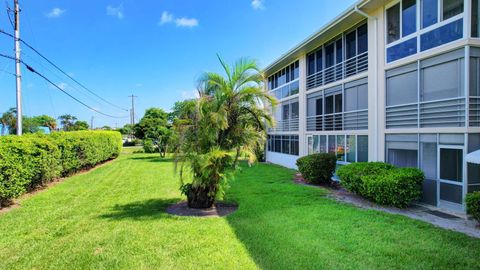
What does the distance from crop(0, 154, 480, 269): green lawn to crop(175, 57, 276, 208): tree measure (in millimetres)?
1122

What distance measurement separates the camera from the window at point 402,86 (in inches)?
345

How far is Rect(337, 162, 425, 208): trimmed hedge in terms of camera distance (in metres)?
7.62

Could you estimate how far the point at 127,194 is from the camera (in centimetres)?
1001

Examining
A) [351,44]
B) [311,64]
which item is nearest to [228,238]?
[351,44]

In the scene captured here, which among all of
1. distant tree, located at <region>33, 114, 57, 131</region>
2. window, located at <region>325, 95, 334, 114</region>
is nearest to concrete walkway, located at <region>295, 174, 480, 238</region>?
window, located at <region>325, 95, 334, 114</region>

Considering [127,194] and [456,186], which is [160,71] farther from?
[456,186]

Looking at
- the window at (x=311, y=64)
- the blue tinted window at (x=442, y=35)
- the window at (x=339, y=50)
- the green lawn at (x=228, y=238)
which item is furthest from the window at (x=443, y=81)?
the window at (x=311, y=64)

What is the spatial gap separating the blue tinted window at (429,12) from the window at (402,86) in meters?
1.29

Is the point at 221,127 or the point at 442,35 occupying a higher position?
the point at 442,35

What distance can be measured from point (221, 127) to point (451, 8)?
7.35 metres

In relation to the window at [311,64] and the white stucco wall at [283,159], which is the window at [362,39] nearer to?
the window at [311,64]

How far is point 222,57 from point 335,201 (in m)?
5.66

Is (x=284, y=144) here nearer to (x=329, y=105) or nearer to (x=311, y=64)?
(x=311, y=64)

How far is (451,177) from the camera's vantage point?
25.2 feet
